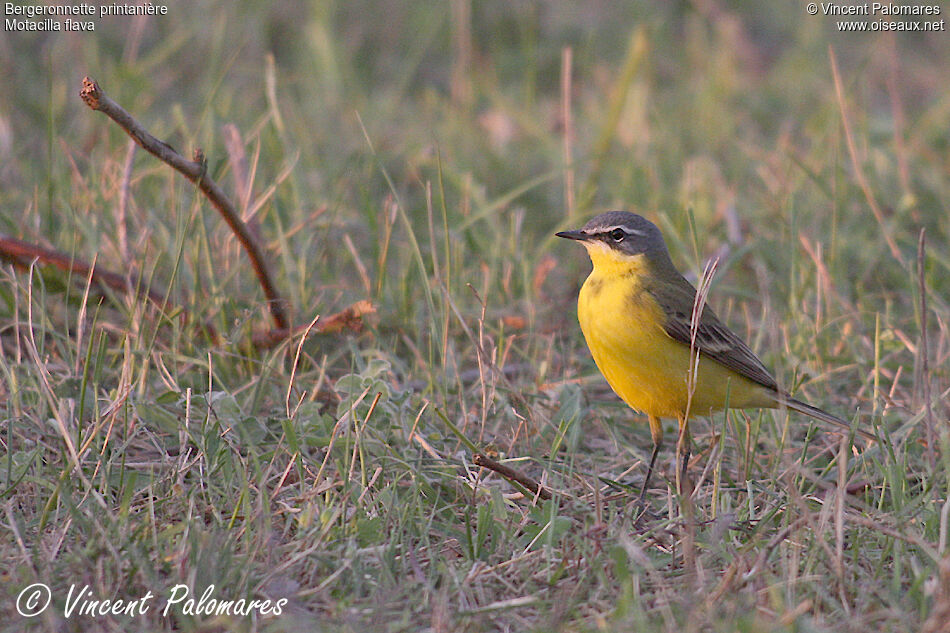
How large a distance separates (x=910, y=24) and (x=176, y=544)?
890 cm

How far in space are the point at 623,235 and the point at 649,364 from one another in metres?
0.76

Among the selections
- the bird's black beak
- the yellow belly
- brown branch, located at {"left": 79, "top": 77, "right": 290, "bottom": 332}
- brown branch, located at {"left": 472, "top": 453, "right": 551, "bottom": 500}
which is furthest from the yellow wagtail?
brown branch, located at {"left": 79, "top": 77, "right": 290, "bottom": 332}

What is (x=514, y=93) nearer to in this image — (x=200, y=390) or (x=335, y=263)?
(x=335, y=263)

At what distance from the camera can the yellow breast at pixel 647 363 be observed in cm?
416

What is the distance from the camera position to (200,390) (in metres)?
4.23

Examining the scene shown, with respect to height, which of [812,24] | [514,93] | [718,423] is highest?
[812,24]

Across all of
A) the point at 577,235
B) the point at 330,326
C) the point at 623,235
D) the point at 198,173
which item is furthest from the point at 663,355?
the point at 198,173

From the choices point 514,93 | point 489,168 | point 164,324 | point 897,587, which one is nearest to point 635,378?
point 897,587

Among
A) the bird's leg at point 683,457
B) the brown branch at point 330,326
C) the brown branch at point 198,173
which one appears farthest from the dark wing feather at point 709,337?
the brown branch at point 198,173

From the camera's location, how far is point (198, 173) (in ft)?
12.4

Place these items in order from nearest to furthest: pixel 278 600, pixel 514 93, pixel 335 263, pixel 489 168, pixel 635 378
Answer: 1. pixel 278 600
2. pixel 635 378
3. pixel 335 263
4. pixel 489 168
5. pixel 514 93

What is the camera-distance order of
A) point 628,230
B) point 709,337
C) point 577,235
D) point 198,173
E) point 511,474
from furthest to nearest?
point 577,235 → point 628,230 → point 709,337 → point 198,173 → point 511,474

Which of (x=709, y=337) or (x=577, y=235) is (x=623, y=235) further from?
(x=709, y=337)

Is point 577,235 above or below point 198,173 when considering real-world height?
below
